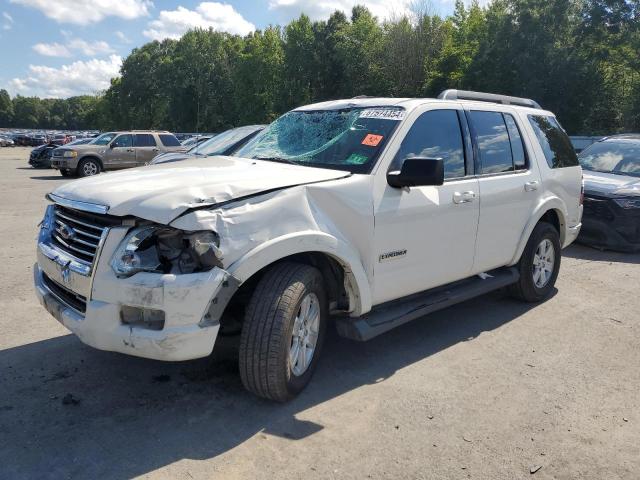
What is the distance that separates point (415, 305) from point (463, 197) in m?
0.96

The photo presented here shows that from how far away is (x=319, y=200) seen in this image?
350cm

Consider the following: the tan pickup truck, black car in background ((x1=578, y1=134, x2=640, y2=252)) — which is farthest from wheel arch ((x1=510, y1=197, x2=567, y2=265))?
the tan pickup truck

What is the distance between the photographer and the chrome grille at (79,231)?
310 centimetres

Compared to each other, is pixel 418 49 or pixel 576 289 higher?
pixel 418 49

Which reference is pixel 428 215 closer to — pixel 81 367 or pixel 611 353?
pixel 611 353

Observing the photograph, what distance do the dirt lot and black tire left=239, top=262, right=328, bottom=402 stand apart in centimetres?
22

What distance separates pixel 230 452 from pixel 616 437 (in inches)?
89.3

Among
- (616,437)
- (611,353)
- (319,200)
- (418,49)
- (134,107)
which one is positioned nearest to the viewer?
(616,437)

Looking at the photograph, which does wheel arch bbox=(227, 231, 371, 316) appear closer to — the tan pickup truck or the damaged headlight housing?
the damaged headlight housing

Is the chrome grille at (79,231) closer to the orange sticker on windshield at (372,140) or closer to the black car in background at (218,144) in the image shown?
the orange sticker on windshield at (372,140)

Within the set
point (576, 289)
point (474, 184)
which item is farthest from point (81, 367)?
point (576, 289)

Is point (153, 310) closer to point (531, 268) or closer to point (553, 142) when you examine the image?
point (531, 268)

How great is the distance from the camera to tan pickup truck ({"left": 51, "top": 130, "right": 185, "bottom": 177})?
20016mm

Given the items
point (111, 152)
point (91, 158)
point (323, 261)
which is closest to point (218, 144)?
Result: point (323, 261)
